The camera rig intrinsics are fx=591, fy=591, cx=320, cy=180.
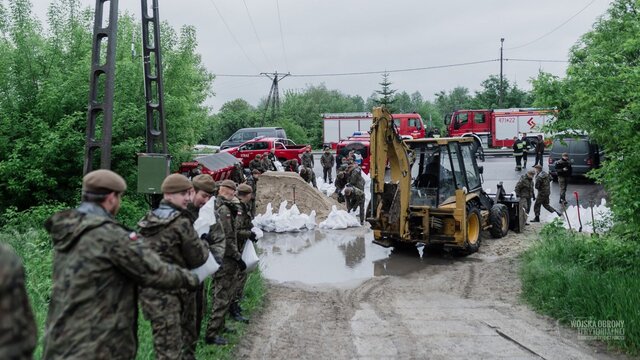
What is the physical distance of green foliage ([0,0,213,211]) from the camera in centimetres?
1320

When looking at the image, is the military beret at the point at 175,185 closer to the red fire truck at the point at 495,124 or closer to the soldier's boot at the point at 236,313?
the soldier's boot at the point at 236,313

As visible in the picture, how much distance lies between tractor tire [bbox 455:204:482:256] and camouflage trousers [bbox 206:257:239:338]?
6254 mm

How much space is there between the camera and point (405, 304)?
28.3 feet

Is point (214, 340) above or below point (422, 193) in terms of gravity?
below

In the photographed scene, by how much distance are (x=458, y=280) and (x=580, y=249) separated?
202 centimetres

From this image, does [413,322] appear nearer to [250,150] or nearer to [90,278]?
[90,278]

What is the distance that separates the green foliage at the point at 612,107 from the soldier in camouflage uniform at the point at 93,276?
679 centimetres

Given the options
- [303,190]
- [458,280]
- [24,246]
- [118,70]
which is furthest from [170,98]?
[458,280]

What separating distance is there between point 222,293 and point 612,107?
20.3 feet

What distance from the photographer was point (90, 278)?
3287mm

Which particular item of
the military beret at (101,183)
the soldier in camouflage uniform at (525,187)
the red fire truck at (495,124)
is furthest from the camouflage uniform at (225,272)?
the red fire truck at (495,124)

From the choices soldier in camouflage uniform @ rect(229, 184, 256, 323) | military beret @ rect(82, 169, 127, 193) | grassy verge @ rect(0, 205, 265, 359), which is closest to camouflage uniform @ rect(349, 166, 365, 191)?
grassy verge @ rect(0, 205, 265, 359)

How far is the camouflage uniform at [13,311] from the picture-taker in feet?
7.61

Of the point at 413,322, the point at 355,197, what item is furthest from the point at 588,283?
the point at 355,197
